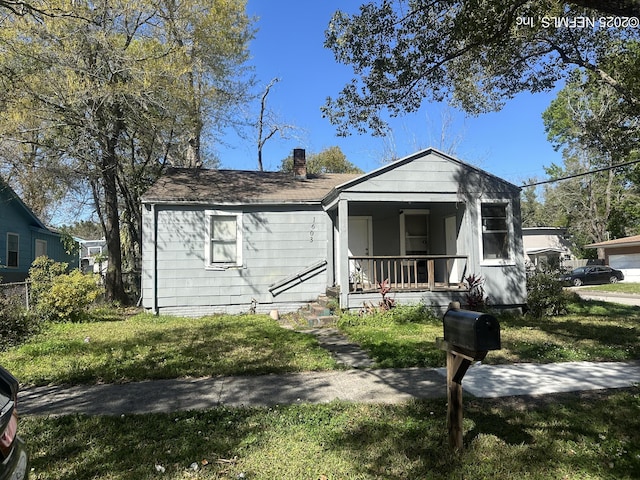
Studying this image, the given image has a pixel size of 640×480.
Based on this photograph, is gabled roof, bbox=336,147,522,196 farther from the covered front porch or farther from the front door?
the front door

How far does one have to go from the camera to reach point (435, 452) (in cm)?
338

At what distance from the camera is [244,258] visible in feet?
38.0

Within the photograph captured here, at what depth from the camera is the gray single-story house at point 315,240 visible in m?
10.6

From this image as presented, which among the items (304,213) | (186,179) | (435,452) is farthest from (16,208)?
(435,452)

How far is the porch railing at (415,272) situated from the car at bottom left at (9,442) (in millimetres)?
8392

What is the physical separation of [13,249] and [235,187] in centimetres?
1021

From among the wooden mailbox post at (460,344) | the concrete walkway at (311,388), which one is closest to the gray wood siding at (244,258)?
the concrete walkway at (311,388)

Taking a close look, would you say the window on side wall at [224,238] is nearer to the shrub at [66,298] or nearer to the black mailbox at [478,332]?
the shrub at [66,298]

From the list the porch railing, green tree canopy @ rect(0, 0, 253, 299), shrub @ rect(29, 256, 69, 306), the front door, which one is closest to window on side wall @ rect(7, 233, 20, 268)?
green tree canopy @ rect(0, 0, 253, 299)

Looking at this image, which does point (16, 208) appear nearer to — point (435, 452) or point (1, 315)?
point (1, 315)

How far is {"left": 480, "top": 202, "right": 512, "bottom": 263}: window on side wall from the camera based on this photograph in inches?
436

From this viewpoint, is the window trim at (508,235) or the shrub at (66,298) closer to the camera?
the shrub at (66,298)

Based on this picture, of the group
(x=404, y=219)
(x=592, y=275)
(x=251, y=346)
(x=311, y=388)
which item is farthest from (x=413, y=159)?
(x=592, y=275)

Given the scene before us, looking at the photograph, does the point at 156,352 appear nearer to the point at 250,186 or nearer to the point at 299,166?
the point at 250,186
